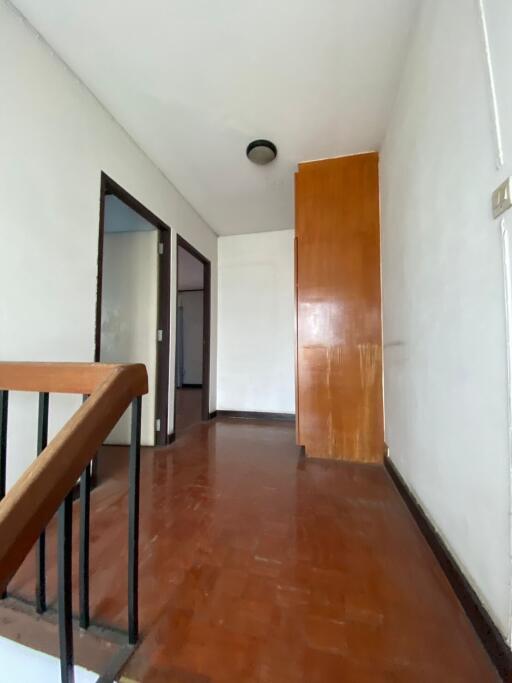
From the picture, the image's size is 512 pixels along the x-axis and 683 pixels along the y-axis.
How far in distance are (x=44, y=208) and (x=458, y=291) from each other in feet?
6.54

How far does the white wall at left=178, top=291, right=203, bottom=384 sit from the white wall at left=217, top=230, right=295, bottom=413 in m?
3.43

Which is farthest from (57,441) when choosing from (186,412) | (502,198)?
(186,412)

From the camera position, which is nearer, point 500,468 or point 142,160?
point 500,468

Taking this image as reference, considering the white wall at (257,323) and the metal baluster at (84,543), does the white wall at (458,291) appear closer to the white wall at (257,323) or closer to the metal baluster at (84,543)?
the metal baluster at (84,543)

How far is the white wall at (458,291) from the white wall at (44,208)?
1.90 metres

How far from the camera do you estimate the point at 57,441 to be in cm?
53

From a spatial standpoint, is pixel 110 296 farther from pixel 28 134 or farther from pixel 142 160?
pixel 28 134

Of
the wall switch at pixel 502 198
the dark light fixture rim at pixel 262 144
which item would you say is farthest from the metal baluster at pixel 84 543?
the dark light fixture rim at pixel 262 144

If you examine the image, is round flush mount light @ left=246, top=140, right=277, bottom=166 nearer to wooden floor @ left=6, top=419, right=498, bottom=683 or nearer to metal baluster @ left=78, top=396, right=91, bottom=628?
metal baluster @ left=78, top=396, right=91, bottom=628

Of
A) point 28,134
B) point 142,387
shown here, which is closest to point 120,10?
point 28,134

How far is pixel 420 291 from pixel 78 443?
149 centimetres

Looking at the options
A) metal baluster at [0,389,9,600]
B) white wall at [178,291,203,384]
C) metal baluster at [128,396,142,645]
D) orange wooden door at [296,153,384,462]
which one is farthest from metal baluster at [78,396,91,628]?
white wall at [178,291,203,384]

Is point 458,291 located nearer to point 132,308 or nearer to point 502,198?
point 502,198

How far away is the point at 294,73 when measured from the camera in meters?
1.72
